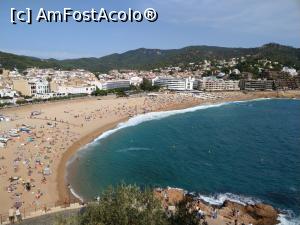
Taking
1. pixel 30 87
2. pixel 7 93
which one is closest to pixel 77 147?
pixel 7 93

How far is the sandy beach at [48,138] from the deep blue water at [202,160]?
173 cm

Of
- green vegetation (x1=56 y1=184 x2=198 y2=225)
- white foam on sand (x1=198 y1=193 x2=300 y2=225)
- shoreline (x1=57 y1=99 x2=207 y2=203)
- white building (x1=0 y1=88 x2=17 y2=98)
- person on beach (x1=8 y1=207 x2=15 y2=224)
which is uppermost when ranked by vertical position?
green vegetation (x1=56 y1=184 x2=198 y2=225)

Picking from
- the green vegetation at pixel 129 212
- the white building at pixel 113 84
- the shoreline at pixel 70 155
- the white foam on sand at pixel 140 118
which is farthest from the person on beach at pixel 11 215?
the white building at pixel 113 84

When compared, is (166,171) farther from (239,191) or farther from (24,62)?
(24,62)

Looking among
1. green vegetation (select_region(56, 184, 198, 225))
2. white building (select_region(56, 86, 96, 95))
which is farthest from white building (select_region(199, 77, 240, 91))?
green vegetation (select_region(56, 184, 198, 225))

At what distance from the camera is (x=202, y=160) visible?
29.2m

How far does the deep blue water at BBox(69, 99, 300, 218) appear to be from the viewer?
75.1 ft

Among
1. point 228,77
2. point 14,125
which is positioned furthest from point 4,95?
point 228,77

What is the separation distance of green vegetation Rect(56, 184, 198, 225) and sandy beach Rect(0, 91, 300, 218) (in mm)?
9132

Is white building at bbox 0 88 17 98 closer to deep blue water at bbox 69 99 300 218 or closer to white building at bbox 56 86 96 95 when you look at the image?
white building at bbox 56 86 96 95

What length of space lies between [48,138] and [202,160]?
45.1 feet

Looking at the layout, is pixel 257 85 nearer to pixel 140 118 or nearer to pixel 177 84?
pixel 177 84

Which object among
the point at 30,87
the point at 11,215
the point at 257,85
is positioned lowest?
the point at 11,215

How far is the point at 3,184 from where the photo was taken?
21.8m
